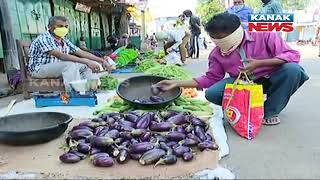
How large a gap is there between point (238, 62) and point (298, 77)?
23.5 inches

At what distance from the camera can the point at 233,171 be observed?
2.60 metres

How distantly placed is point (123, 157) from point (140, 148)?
0.15 metres

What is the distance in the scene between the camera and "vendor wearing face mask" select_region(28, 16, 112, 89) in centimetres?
512

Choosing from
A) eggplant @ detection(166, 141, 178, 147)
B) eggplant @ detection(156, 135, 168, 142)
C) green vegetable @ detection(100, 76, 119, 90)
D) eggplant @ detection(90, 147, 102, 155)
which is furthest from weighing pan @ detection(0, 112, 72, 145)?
green vegetable @ detection(100, 76, 119, 90)

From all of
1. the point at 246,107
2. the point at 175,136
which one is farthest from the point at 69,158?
the point at 246,107

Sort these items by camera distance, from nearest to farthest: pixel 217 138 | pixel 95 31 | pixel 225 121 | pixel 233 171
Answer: pixel 233 171
pixel 217 138
pixel 225 121
pixel 95 31

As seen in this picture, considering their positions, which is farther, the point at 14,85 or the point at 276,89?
the point at 14,85

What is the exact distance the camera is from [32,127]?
3.44 m

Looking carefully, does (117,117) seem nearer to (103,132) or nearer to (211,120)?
(103,132)

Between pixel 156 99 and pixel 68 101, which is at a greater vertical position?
pixel 156 99

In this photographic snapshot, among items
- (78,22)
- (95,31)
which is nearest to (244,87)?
(78,22)

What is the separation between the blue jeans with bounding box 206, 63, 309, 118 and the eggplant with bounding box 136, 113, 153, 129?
84 cm

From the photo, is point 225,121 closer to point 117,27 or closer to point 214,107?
point 214,107

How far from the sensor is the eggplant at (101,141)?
2.81m
